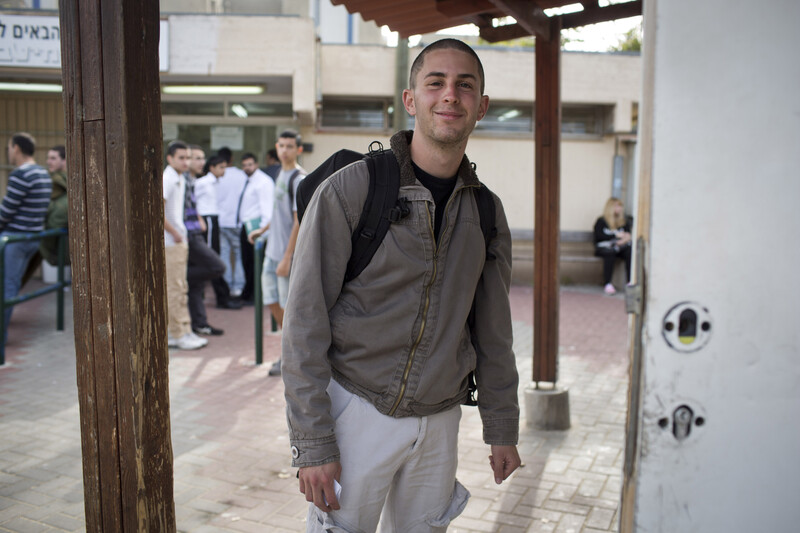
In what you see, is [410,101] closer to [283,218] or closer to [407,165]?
[407,165]

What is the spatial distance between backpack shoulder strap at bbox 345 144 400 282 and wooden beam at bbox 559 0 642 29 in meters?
3.33

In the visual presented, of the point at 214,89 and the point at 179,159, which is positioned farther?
the point at 214,89

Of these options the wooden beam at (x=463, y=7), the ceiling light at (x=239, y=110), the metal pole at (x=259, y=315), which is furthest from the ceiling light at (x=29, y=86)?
the wooden beam at (x=463, y=7)

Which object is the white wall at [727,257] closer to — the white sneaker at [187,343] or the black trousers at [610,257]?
the white sneaker at [187,343]

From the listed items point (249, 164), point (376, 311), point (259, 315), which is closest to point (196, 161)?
point (249, 164)

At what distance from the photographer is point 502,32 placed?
5.09 metres

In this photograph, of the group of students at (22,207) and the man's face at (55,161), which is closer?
the group of students at (22,207)

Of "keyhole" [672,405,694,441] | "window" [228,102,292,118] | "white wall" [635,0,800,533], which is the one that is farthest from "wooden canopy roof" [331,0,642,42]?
"window" [228,102,292,118]

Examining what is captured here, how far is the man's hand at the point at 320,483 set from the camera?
1969 mm

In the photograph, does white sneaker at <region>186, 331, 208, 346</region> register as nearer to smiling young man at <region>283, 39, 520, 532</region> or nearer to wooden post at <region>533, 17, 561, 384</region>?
wooden post at <region>533, 17, 561, 384</region>

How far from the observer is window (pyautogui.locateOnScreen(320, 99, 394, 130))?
12.9m

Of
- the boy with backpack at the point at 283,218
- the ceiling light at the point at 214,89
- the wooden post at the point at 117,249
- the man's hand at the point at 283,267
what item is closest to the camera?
Result: the wooden post at the point at 117,249

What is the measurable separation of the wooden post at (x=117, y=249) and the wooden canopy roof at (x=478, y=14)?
2470 mm

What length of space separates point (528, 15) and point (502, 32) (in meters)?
0.81
